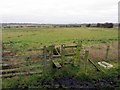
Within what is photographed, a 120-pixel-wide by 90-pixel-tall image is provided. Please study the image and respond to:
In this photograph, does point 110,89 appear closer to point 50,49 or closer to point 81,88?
point 81,88

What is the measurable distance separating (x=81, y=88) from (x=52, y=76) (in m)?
1.38

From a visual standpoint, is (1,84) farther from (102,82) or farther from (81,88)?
(102,82)

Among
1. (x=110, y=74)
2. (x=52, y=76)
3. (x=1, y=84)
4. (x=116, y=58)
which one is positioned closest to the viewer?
(x=1, y=84)

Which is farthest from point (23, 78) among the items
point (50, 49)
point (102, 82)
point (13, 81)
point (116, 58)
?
point (116, 58)

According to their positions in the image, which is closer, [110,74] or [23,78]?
[23,78]

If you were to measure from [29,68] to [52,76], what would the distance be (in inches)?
47.4

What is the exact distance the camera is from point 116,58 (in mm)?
16312

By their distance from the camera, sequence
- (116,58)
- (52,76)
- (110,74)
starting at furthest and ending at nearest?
(116,58) → (110,74) → (52,76)

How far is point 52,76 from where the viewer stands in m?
10.6

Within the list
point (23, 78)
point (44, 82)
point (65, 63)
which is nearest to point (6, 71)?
point (23, 78)

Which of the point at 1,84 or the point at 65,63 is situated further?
the point at 65,63

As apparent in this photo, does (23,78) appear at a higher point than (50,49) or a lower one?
lower

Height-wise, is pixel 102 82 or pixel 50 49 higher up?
pixel 50 49

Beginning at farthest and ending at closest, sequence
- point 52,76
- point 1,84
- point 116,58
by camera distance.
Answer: point 116,58 < point 52,76 < point 1,84
